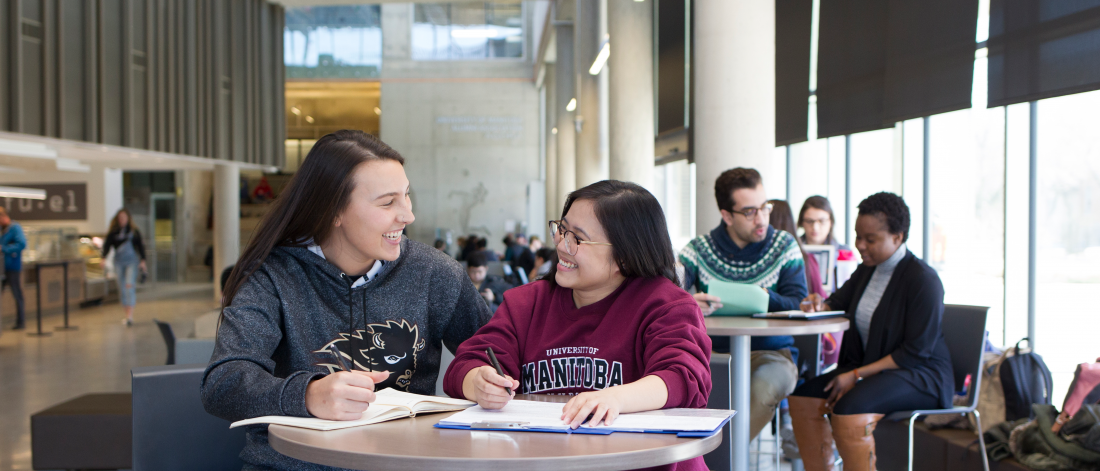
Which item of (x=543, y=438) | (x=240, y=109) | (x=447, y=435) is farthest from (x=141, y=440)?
(x=240, y=109)

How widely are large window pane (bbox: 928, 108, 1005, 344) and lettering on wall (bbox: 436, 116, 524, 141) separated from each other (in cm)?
1671

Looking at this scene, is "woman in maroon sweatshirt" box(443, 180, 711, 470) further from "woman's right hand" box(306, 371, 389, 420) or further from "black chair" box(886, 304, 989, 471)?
"black chair" box(886, 304, 989, 471)

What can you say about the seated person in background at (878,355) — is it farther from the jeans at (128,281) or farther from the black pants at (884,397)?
the jeans at (128,281)

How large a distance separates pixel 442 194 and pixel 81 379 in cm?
1574

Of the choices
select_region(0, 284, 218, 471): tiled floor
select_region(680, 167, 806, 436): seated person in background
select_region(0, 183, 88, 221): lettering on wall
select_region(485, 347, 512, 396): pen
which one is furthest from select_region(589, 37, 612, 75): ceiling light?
select_region(0, 183, 88, 221): lettering on wall

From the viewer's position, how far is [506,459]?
3.34 ft

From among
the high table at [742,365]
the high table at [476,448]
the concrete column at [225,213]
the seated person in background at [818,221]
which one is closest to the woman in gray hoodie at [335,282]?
the high table at [476,448]

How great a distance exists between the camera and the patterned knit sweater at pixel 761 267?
3.26m

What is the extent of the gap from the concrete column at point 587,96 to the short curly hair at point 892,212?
9.77 meters

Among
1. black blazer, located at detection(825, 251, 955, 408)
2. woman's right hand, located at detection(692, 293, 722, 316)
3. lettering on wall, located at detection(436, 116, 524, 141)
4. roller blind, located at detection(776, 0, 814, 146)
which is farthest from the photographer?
lettering on wall, located at detection(436, 116, 524, 141)

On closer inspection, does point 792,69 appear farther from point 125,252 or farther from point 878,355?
point 125,252

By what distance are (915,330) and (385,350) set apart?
7.09ft

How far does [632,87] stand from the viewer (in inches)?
390

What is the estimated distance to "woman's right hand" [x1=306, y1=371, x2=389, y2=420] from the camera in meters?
1.25
